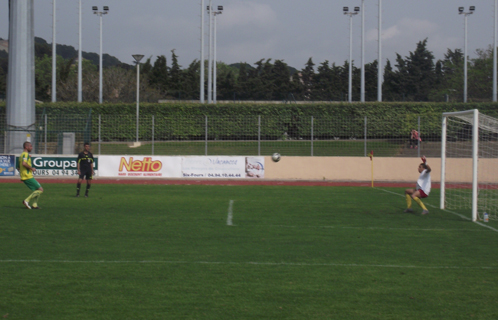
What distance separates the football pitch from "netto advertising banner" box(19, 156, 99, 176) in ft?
36.6

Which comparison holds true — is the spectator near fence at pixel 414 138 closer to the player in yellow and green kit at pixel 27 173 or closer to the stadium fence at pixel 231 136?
the stadium fence at pixel 231 136

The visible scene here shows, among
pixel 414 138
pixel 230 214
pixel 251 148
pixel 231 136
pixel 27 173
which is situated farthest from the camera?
pixel 231 136

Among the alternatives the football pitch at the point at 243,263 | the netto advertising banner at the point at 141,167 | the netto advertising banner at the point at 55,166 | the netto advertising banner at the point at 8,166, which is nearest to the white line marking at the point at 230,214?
the football pitch at the point at 243,263

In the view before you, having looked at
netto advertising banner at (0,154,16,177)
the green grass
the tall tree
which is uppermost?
the tall tree

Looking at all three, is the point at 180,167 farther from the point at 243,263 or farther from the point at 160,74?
the point at 160,74

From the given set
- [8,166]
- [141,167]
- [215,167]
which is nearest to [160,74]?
[8,166]

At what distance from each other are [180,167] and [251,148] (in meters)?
4.01

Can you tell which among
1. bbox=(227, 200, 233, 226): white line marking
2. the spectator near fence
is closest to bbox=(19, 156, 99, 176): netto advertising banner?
bbox=(227, 200, 233, 226): white line marking

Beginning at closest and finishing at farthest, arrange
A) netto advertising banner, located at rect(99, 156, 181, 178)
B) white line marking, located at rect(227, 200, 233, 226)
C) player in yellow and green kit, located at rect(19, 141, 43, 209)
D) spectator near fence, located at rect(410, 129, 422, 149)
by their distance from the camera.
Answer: white line marking, located at rect(227, 200, 233, 226) < player in yellow and green kit, located at rect(19, 141, 43, 209) < netto advertising banner, located at rect(99, 156, 181, 178) < spectator near fence, located at rect(410, 129, 422, 149)

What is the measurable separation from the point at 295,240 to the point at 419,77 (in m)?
69.8

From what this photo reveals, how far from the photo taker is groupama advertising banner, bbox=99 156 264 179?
2542cm

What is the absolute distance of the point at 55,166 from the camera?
2542 cm

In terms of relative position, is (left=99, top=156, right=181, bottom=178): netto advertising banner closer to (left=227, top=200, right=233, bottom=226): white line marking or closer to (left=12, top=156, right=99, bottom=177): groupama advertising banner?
(left=12, top=156, right=99, bottom=177): groupama advertising banner

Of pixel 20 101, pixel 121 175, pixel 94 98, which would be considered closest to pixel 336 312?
pixel 121 175
